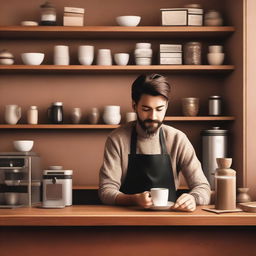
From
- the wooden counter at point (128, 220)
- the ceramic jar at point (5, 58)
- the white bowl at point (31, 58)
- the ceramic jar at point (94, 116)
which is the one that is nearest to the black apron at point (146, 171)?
the wooden counter at point (128, 220)

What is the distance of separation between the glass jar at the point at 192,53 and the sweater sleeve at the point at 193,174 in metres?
1.52

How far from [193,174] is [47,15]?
2.13 metres

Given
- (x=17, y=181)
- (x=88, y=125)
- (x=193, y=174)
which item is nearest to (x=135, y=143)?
(x=193, y=174)

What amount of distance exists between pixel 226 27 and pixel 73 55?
1.31 meters

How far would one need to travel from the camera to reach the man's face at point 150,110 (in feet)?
8.96

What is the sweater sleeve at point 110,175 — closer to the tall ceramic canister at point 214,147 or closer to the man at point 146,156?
the man at point 146,156

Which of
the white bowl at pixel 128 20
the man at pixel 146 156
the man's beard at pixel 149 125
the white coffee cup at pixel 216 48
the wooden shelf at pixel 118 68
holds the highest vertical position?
the white bowl at pixel 128 20

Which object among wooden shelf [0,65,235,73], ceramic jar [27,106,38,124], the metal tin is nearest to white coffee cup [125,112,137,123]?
wooden shelf [0,65,235,73]

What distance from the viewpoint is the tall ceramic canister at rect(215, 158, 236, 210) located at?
2406 mm

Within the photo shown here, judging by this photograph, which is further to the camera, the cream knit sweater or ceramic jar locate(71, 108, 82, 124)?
ceramic jar locate(71, 108, 82, 124)

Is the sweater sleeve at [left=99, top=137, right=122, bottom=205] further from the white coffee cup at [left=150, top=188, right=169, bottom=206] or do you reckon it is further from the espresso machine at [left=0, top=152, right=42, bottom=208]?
the espresso machine at [left=0, top=152, right=42, bottom=208]

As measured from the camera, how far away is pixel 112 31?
4.25 m

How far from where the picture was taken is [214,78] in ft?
15.1

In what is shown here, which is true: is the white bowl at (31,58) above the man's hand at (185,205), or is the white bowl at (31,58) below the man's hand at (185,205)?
above
